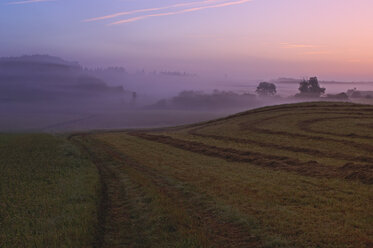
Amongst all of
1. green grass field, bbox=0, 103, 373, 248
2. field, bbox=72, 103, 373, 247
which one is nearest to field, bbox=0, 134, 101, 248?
green grass field, bbox=0, 103, 373, 248

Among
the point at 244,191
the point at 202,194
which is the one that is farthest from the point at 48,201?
the point at 244,191

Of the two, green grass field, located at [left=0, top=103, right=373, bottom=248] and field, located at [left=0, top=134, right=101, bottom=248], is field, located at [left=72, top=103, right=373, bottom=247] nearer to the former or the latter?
green grass field, located at [left=0, top=103, right=373, bottom=248]

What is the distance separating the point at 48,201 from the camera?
62.7 ft

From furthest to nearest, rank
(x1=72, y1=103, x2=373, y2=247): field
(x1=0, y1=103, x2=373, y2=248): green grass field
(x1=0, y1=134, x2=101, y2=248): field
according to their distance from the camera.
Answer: (x1=0, y1=134, x2=101, y2=248): field, (x1=0, y1=103, x2=373, y2=248): green grass field, (x1=72, y1=103, x2=373, y2=247): field

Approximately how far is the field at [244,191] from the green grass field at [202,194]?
0.05m

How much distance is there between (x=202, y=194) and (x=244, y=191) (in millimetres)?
2573

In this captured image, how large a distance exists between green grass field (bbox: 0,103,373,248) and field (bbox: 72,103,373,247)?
0.18 feet

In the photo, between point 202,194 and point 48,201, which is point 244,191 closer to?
point 202,194

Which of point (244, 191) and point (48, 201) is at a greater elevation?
point (244, 191)

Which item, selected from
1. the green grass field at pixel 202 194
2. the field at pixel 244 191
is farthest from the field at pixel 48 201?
the field at pixel 244 191

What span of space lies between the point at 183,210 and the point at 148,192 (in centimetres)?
450

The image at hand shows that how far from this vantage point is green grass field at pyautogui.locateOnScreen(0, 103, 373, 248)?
13.6m

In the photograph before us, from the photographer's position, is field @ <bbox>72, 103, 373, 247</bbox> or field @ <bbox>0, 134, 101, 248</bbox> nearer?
field @ <bbox>72, 103, 373, 247</bbox>

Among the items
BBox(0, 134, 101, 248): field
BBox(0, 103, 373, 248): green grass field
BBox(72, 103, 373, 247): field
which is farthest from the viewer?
BBox(0, 134, 101, 248): field
